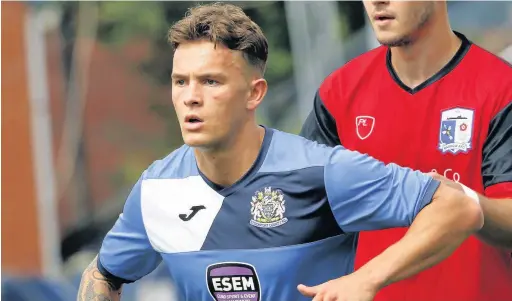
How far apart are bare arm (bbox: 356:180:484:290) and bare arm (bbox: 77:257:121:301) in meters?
1.04

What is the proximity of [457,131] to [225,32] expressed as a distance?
2.93 feet

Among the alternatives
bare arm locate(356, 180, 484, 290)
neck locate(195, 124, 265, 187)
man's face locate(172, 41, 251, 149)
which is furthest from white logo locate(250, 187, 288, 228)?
bare arm locate(356, 180, 484, 290)

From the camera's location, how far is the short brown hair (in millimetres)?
3340

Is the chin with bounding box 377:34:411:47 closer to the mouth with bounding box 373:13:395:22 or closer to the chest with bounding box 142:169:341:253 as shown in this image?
the mouth with bounding box 373:13:395:22

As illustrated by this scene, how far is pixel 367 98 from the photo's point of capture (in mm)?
3844

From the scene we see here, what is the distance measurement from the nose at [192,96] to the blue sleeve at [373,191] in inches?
17.4

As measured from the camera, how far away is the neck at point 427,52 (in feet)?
12.1

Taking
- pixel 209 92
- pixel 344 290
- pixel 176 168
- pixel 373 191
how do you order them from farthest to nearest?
pixel 176 168
pixel 209 92
pixel 373 191
pixel 344 290

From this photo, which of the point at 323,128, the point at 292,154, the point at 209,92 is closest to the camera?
the point at 209,92

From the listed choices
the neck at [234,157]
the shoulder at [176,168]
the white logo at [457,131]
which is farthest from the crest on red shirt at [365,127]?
the shoulder at [176,168]

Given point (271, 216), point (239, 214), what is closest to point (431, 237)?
point (271, 216)

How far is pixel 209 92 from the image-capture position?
328 centimetres

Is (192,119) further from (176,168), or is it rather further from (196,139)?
(176,168)

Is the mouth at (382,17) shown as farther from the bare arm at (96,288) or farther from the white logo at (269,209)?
the bare arm at (96,288)
